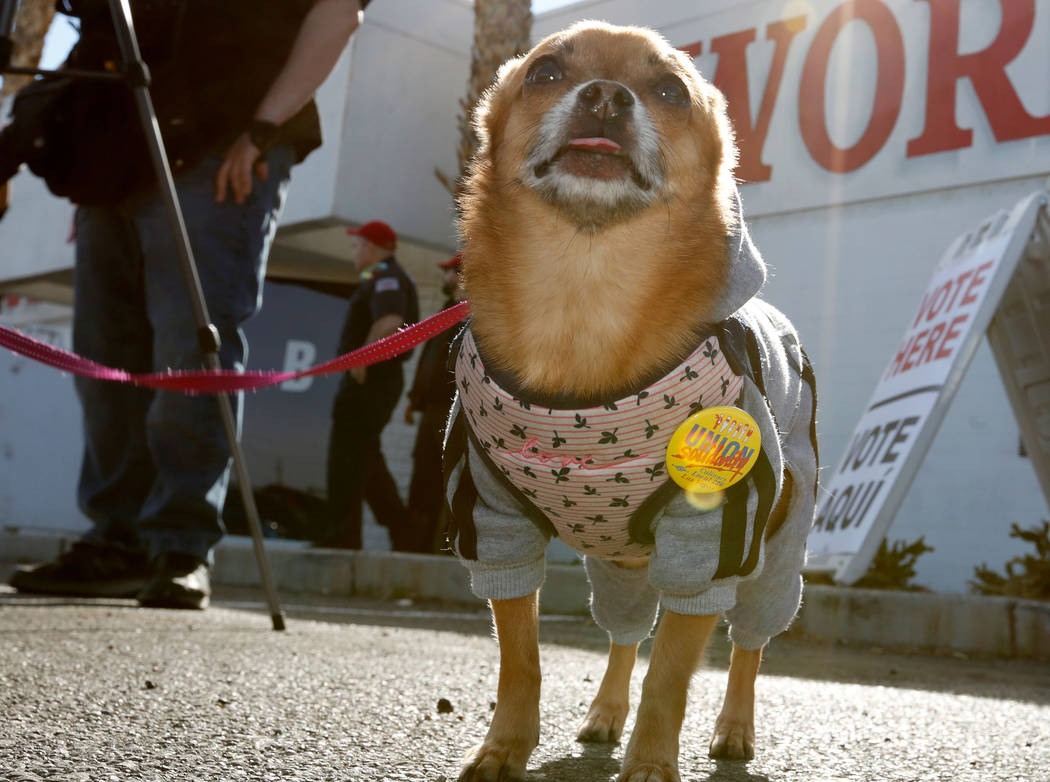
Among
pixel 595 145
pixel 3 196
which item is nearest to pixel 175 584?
pixel 3 196

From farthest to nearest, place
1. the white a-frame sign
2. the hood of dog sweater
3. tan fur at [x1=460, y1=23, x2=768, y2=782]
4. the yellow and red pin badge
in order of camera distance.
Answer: the white a-frame sign < the hood of dog sweater < tan fur at [x1=460, y1=23, x2=768, y2=782] < the yellow and red pin badge

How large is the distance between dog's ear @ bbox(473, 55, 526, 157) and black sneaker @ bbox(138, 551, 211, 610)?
1814mm

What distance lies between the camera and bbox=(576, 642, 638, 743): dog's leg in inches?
84.1

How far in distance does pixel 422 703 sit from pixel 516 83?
1.30 m

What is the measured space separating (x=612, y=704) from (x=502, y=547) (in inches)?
19.0

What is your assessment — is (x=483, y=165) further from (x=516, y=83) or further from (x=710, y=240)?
(x=710, y=240)

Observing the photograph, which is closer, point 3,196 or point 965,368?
point 3,196

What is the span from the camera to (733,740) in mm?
2061

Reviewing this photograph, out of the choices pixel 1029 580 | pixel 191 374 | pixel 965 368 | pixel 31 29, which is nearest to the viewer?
pixel 191 374

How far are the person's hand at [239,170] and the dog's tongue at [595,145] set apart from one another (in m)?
1.79

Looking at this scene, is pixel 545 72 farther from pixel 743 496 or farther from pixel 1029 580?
pixel 1029 580

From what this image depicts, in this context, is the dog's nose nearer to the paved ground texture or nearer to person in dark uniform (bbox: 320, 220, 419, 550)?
the paved ground texture

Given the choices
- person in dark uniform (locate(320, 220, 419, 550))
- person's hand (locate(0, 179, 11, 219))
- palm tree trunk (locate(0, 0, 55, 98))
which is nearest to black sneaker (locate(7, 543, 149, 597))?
person's hand (locate(0, 179, 11, 219))

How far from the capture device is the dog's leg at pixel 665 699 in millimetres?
1683
